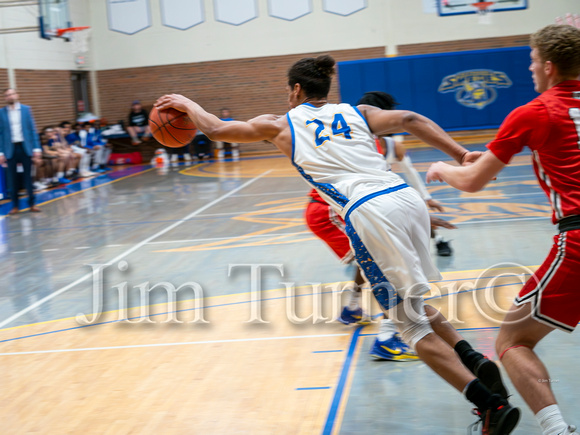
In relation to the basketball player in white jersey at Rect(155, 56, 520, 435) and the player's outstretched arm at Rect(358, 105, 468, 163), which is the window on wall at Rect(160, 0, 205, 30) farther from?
the player's outstretched arm at Rect(358, 105, 468, 163)

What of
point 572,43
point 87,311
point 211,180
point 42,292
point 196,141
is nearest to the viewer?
point 572,43

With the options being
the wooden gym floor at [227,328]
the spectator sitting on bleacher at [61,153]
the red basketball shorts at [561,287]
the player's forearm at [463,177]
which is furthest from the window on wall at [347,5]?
the red basketball shorts at [561,287]

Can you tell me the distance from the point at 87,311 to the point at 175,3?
55.1 feet

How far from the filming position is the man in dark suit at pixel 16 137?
35.9 feet

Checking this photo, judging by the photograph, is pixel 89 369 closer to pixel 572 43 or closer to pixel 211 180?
pixel 572 43

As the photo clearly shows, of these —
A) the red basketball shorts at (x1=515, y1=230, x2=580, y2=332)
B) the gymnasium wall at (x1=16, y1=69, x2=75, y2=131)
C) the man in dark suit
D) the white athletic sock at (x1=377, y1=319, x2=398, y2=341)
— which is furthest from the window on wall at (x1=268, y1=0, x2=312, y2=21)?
the red basketball shorts at (x1=515, y1=230, x2=580, y2=332)

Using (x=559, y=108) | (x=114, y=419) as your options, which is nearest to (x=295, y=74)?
(x=559, y=108)

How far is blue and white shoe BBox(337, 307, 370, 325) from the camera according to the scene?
497 cm

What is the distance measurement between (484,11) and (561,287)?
18.6m

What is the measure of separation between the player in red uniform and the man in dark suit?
992cm

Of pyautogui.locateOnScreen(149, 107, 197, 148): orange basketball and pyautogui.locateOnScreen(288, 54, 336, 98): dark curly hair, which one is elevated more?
pyautogui.locateOnScreen(288, 54, 336, 98): dark curly hair

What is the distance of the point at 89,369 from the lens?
14.7ft

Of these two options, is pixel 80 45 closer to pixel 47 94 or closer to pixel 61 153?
pixel 47 94

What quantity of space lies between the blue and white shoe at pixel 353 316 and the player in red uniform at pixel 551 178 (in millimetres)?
2255
